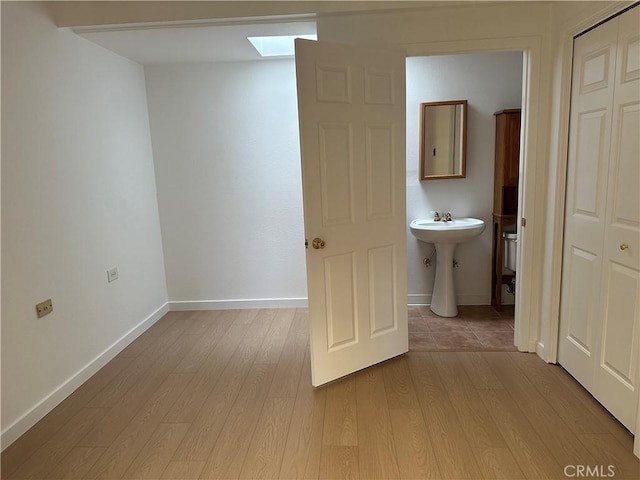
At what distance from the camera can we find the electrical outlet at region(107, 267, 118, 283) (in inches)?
121

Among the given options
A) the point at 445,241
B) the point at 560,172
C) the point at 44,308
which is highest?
the point at 560,172

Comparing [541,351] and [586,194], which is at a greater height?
[586,194]

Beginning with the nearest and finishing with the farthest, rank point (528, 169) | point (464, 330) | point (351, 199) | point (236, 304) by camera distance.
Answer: point (351, 199)
point (528, 169)
point (464, 330)
point (236, 304)

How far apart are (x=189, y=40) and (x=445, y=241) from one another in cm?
249

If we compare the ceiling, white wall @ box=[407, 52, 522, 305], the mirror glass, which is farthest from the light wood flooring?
the ceiling

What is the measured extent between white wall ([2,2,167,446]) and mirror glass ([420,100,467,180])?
2499mm

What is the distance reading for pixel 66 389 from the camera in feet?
8.39

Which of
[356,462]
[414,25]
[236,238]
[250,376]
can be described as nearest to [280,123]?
[236,238]

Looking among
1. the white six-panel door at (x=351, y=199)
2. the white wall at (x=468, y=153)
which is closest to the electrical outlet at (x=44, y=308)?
the white six-panel door at (x=351, y=199)

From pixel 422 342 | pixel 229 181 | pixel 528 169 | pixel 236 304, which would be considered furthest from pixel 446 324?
pixel 229 181

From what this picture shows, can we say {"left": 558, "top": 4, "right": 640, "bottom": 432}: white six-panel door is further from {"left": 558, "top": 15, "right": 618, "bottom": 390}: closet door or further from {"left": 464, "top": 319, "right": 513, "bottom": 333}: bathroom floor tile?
{"left": 464, "top": 319, "right": 513, "bottom": 333}: bathroom floor tile

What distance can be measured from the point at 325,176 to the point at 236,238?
1791 mm

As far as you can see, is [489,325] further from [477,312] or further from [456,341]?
[456,341]

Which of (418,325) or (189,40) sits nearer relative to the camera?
→ (189,40)
